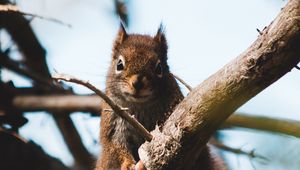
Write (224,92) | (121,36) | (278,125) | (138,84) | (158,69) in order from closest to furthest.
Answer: (278,125)
(224,92)
(138,84)
(158,69)
(121,36)

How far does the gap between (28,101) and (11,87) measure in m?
0.18

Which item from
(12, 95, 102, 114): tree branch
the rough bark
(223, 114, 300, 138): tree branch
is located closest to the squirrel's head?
the rough bark

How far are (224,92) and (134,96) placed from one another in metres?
1.06

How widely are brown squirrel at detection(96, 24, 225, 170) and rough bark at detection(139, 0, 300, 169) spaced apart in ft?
1.73

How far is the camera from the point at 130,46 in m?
4.02

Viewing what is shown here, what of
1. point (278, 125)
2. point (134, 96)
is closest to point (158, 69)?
point (134, 96)

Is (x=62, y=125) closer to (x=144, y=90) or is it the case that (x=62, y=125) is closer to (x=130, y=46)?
(x=130, y=46)

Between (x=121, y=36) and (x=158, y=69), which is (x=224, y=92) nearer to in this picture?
(x=158, y=69)

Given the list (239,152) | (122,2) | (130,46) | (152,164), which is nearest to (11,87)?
(122,2)

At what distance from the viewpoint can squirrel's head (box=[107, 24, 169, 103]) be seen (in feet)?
11.9

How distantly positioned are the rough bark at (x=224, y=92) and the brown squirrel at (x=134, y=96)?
528 millimetres

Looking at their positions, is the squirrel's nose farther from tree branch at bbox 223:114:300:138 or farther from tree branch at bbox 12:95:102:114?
tree branch at bbox 12:95:102:114

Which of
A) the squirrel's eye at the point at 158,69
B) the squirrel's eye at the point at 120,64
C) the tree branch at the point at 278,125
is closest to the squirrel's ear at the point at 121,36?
the squirrel's eye at the point at 120,64

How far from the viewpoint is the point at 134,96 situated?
365 centimetres
